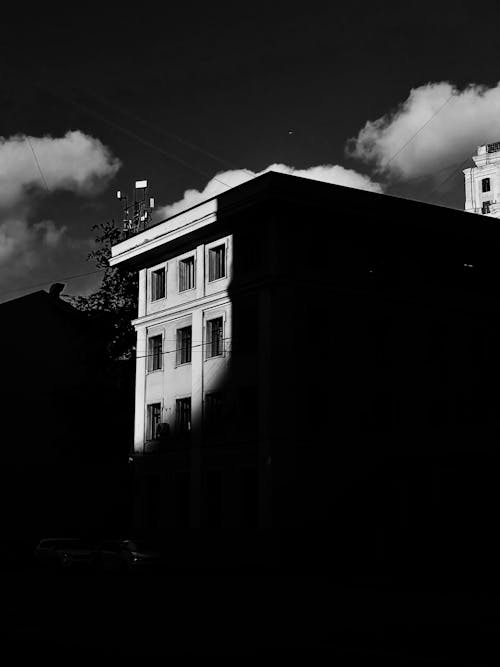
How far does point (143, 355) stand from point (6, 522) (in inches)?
527

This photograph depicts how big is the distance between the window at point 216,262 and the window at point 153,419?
7.10 m

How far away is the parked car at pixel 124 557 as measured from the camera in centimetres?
3453

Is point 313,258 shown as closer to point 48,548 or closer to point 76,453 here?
point 48,548

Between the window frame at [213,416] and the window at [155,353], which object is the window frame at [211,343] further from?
the window at [155,353]

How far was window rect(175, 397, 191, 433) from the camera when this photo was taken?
137ft

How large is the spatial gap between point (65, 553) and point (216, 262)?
14.1m

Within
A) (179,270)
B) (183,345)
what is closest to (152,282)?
(179,270)

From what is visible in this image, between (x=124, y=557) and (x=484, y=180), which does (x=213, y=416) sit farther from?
(x=484, y=180)

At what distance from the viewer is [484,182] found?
4065 inches

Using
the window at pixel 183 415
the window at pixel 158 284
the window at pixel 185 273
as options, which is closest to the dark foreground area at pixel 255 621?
the window at pixel 183 415

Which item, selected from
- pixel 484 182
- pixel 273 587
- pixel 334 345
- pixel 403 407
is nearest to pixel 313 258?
pixel 334 345

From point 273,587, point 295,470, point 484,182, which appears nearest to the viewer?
point 273,587

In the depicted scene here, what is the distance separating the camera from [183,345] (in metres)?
42.9

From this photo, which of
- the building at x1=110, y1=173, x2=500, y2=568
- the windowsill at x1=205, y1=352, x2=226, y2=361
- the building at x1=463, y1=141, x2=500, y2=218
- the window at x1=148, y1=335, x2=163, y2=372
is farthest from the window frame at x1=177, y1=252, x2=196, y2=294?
the building at x1=463, y1=141, x2=500, y2=218
